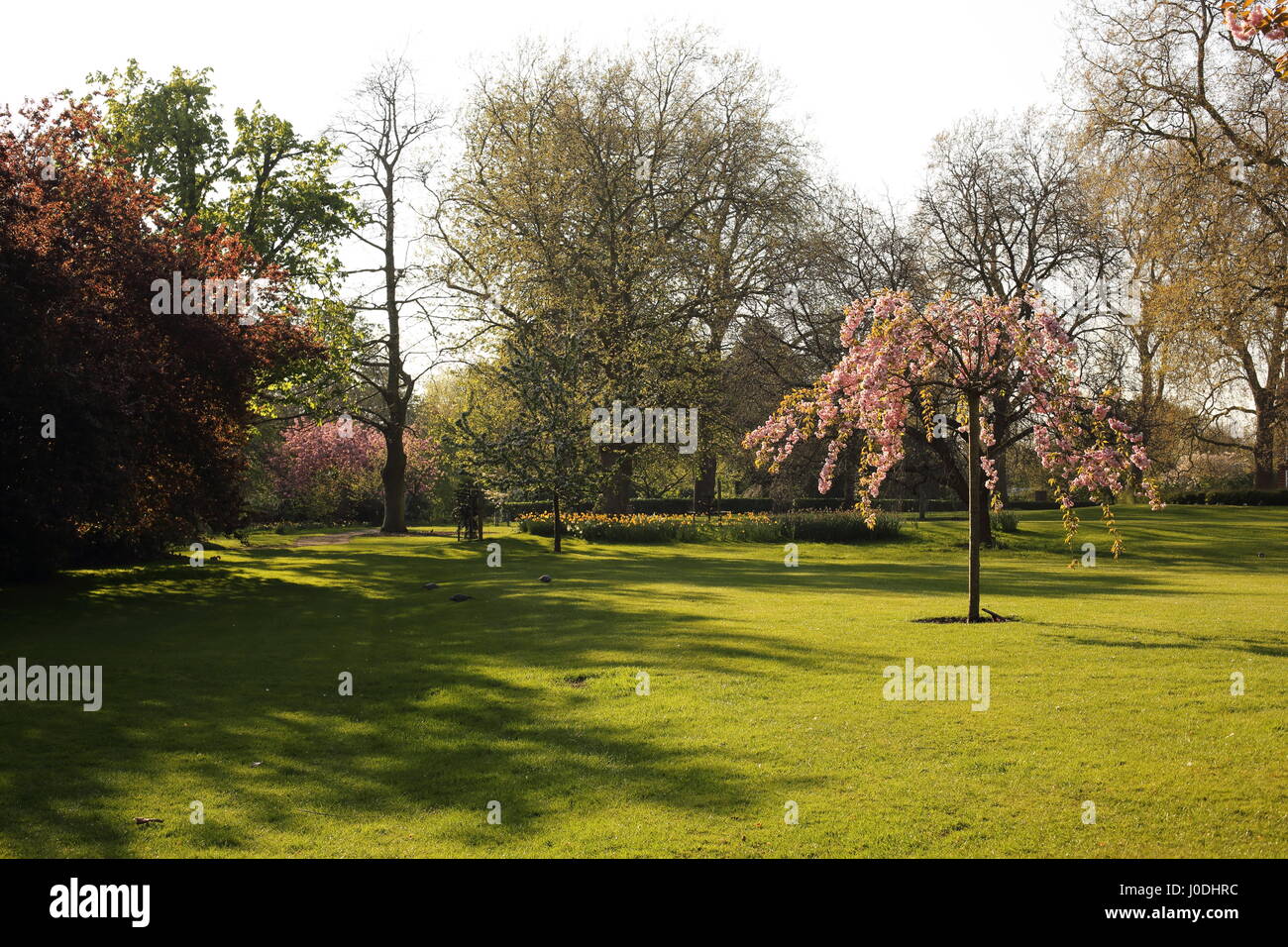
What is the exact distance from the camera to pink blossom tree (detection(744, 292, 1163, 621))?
1461cm

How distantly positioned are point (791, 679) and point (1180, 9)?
2736cm

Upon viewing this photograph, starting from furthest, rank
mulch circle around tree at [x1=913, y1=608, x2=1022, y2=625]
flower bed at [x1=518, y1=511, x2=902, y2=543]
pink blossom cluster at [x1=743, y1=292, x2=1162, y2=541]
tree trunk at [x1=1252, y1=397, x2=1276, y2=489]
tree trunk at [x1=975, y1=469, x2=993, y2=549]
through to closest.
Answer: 1. flower bed at [x1=518, y1=511, x2=902, y2=543]
2. tree trunk at [x1=975, y1=469, x2=993, y2=549]
3. tree trunk at [x1=1252, y1=397, x2=1276, y2=489]
4. mulch circle around tree at [x1=913, y1=608, x2=1022, y2=625]
5. pink blossom cluster at [x1=743, y1=292, x2=1162, y2=541]

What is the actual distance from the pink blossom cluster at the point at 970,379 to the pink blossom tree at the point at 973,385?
0.05ft

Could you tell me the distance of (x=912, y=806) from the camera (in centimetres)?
703

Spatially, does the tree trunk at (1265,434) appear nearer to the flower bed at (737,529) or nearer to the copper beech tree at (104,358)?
the flower bed at (737,529)

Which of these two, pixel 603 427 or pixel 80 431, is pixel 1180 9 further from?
pixel 80 431

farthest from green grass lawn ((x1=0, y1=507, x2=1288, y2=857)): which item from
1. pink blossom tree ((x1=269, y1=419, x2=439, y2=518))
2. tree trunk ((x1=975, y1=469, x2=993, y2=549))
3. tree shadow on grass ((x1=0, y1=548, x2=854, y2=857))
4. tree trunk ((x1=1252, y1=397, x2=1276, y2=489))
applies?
pink blossom tree ((x1=269, y1=419, x2=439, y2=518))

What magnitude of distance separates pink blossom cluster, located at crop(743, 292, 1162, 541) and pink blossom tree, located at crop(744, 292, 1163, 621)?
2 cm

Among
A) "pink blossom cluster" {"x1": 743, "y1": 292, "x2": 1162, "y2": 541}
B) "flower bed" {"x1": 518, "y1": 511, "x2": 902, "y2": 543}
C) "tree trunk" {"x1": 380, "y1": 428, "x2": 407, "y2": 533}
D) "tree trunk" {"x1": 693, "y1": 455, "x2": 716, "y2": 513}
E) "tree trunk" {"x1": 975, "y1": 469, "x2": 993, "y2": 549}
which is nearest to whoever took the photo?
"pink blossom cluster" {"x1": 743, "y1": 292, "x2": 1162, "y2": 541}

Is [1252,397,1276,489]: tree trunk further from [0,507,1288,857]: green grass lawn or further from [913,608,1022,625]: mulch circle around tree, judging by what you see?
[913,608,1022,625]: mulch circle around tree

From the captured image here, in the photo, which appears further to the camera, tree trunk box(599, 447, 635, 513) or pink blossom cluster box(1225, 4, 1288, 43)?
tree trunk box(599, 447, 635, 513)

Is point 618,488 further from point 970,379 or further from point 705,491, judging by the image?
point 970,379

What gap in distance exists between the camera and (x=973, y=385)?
14938 millimetres

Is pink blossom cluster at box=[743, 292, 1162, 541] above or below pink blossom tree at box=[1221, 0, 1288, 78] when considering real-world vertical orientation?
below
